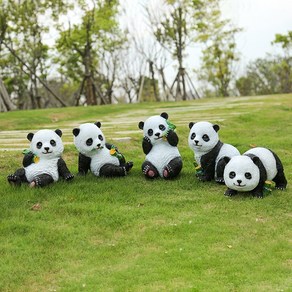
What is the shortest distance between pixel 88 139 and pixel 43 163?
2.20ft

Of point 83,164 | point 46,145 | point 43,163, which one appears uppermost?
point 46,145

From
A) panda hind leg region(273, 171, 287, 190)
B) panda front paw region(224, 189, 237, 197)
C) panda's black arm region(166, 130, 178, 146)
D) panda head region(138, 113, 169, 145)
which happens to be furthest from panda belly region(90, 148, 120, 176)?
panda hind leg region(273, 171, 287, 190)

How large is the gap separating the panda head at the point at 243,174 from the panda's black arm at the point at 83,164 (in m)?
1.97

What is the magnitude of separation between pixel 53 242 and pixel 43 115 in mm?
10280

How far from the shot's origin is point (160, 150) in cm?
672

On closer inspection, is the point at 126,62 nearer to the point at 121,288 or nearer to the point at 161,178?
the point at 161,178

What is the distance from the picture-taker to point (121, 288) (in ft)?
12.6

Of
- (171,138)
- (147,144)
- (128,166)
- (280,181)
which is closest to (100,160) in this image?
(128,166)

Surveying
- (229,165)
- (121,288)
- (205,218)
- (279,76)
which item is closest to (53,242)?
(121,288)

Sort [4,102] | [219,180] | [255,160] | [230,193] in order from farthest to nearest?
[4,102]
[219,180]
[230,193]
[255,160]

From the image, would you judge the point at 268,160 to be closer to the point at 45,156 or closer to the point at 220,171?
the point at 220,171

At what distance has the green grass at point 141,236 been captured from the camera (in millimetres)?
3977

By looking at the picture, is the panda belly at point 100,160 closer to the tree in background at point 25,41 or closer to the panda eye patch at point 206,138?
the panda eye patch at point 206,138

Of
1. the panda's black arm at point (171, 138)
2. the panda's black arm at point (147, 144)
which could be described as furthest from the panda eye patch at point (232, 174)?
the panda's black arm at point (147, 144)
